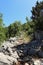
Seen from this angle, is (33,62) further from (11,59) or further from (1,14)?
(1,14)

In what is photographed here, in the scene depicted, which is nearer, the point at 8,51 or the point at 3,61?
the point at 3,61

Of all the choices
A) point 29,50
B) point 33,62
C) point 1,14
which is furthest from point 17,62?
point 1,14

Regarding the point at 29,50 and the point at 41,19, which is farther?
the point at 41,19

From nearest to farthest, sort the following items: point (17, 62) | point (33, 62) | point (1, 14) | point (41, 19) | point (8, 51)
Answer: point (33, 62) → point (17, 62) → point (8, 51) → point (41, 19) → point (1, 14)

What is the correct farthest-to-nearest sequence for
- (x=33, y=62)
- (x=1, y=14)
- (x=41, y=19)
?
(x=1, y=14) → (x=41, y=19) → (x=33, y=62)

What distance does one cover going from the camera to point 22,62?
2572 centimetres

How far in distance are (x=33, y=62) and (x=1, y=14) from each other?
2822cm

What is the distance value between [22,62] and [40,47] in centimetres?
501

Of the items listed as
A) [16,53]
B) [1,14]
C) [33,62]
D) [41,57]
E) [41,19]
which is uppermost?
[1,14]

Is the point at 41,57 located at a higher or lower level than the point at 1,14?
lower

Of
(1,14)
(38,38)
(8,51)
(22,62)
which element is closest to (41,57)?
(22,62)

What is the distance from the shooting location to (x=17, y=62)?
25.6m

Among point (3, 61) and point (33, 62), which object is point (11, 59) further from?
point (33, 62)

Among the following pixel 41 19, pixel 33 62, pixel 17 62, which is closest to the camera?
pixel 33 62
